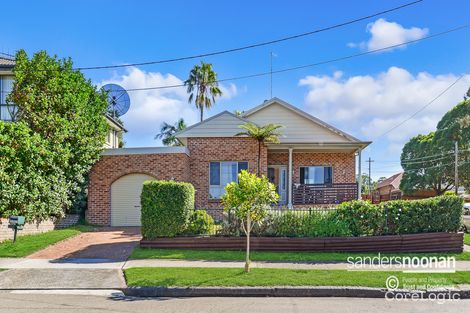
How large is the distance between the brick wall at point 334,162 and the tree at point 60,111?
9.42 metres

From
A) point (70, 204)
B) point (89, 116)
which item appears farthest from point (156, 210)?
point (89, 116)

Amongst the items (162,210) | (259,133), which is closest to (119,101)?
(259,133)

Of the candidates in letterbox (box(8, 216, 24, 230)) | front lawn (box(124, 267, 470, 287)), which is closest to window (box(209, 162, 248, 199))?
letterbox (box(8, 216, 24, 230))

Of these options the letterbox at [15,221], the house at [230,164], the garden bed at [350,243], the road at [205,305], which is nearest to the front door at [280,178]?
the house at [230,164]

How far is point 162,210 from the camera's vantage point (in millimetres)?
11164

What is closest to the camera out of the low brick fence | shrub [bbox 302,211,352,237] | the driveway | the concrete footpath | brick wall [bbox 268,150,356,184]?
the driveway

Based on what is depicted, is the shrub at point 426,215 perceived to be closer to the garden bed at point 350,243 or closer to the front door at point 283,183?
the garden bed at point 350,243

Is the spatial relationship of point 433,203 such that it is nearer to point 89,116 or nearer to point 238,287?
point 238,287

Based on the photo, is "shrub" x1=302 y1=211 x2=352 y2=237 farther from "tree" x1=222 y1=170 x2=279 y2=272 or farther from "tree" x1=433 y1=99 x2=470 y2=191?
"tree" x1=433 y1=99 x2=470 y2=191

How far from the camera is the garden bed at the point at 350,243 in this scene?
10.8m

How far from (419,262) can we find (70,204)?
42.3 feet

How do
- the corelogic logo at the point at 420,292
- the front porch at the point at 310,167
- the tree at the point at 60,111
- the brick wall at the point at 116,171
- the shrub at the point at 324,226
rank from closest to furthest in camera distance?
the corelogic logo at the point at 420,292, the shrub at the point at 324,226, the tree at the point at 60,111, the brick wall at the point at 116,171, the front porch at the point at 310,167

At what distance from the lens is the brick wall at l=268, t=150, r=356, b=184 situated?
66.7 ft

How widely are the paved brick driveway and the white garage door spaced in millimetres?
2084
